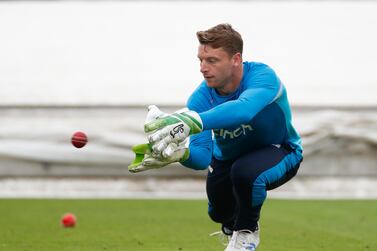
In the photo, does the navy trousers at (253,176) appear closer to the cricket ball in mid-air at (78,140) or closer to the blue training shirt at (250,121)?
the blue training shirt at (250,121)

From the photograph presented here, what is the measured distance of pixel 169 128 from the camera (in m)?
5.30

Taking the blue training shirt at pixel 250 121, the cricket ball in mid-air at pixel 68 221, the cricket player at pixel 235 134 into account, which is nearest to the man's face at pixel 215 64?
the cricket player at pixel 235 134

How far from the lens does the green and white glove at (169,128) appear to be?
5.27 metres

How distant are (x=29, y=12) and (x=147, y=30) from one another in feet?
7.98

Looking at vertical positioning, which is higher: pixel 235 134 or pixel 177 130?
pixel 177 130

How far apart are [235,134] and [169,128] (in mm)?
1057

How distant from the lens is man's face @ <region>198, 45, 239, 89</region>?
5.89 metres

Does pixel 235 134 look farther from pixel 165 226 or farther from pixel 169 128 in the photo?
pixel 165 226

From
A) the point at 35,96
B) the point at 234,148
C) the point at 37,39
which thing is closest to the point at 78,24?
the point at 37,39

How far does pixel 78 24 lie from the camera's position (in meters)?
17.2

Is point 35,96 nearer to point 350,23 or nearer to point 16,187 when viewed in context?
point 16,187

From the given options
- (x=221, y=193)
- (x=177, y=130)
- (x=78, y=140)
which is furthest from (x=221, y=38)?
(x=221, y=193)

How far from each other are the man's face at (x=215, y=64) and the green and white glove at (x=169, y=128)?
1.90 ft

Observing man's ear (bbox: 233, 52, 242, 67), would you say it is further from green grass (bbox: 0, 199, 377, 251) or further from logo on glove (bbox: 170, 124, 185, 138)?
green grass (bbox: 0, 199, 377, 251)
